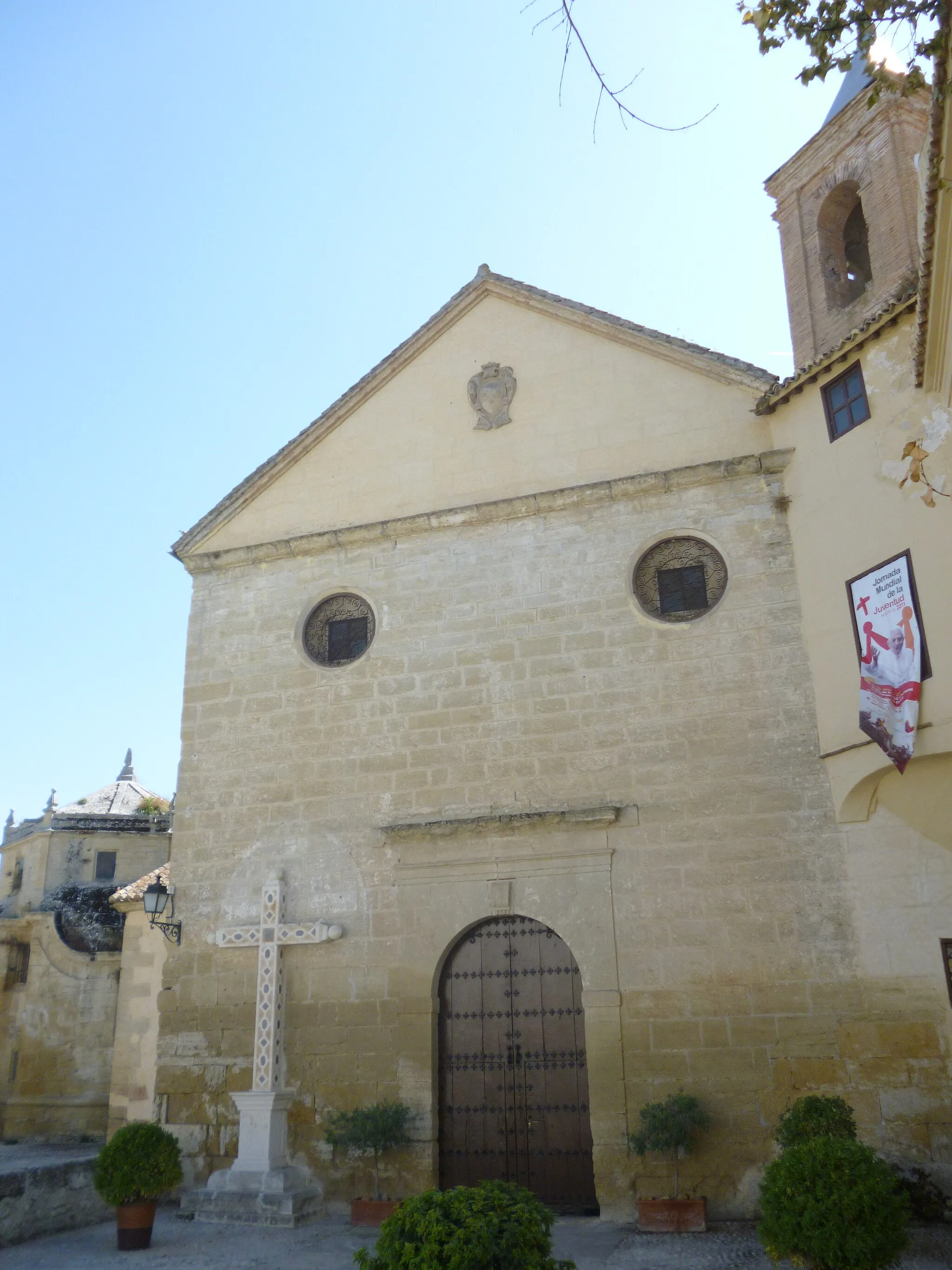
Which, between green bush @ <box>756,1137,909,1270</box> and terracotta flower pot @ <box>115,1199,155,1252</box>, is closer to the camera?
green bush @ <box>756,1137,909,1270</box>

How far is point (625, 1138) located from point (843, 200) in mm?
10226

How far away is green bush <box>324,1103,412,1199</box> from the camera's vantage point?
9.64 meters

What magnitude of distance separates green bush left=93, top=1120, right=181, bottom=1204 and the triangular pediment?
6431 millimetres

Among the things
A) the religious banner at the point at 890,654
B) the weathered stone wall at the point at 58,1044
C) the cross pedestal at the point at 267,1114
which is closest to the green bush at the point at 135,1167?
Result: the cross pedestal at the point at 267,1114

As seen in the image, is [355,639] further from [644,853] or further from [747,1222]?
[747,1222]

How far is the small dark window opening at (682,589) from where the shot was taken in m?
10.7

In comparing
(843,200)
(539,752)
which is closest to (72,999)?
(539,752)

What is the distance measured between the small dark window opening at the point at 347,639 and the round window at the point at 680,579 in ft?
10.1

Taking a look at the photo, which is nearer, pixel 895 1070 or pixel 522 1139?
pixel 895 1070

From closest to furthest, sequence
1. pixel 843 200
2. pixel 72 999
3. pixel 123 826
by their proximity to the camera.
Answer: pixel 843 200 < pixel 72 999 < pixel 123 826

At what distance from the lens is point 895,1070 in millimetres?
8695

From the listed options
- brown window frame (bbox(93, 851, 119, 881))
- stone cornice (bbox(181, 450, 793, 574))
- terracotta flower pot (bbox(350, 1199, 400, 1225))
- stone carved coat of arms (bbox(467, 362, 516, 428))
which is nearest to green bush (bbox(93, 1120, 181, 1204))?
terracotta flower pot (bbox(350, 1199, 400, 1225))

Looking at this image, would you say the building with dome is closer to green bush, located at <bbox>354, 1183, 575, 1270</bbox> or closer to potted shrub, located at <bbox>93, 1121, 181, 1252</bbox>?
potted shrub, located at <bbox>93, 1121, 181, 1252</bbox>

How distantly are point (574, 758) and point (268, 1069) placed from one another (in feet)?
13.8
